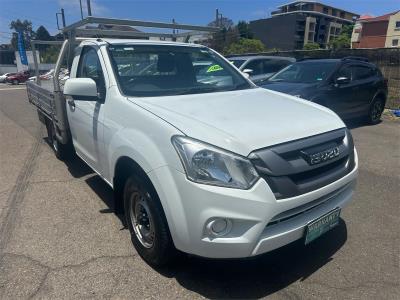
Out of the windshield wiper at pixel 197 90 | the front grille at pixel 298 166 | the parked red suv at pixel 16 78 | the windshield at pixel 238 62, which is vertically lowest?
the parked red suv at pixel 16 78

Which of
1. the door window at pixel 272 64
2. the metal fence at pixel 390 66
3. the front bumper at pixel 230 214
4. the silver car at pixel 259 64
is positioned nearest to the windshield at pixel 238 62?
the silver car at pixel 259 64

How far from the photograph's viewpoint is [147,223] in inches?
113

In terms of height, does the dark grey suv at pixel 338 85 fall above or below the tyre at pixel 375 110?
above

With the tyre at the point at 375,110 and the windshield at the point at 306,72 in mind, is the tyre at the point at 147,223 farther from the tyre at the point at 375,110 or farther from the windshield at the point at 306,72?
the tyre at the point at 375,110

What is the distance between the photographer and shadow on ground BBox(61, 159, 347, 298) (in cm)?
259

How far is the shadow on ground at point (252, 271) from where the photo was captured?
8.50ft

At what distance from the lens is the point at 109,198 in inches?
167

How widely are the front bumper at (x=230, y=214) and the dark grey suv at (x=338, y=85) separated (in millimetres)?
4538

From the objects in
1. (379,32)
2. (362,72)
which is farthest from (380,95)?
(379,32)

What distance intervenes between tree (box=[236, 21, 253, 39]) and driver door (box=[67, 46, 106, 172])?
86.9 metres

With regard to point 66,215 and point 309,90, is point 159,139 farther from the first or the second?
point 309,90

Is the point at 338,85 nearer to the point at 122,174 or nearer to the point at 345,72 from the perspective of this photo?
the point at 345,72

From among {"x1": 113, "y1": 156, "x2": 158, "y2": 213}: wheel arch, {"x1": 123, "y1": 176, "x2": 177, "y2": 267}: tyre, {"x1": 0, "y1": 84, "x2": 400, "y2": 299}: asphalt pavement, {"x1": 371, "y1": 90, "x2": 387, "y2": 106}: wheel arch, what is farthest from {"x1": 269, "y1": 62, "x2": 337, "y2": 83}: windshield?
{"x1": 123, "y1": 176, "x2": 177, "y2": 267}: tyre

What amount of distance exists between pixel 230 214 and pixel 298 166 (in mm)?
595
